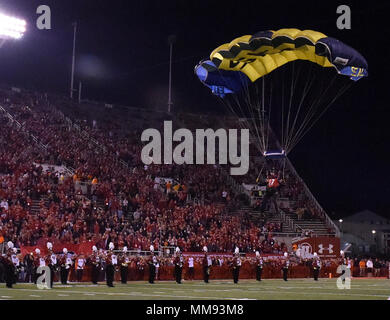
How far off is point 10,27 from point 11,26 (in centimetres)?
11

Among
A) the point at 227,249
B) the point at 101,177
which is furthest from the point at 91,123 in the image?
the point at 227,249

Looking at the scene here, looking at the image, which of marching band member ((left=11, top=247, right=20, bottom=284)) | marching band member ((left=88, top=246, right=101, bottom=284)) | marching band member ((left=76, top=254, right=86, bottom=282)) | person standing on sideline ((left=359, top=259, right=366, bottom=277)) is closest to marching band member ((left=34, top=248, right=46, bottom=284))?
marching band member ((left=11, top=247, right=20, bottom=284))

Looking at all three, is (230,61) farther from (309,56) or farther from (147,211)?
(147,211)

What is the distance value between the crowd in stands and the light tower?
21.6ft

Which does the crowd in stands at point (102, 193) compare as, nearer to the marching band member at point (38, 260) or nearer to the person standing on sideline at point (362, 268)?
the marching band member at point (38, 260)

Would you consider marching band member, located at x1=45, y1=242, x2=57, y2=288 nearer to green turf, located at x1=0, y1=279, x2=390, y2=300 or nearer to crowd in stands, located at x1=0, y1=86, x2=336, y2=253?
green turf, located at x1=0, y1=279, x2=390, y2=300

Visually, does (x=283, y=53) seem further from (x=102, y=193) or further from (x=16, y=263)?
(x=102, y=193)

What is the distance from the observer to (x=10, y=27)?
31.9 metres

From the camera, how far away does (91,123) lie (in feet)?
152

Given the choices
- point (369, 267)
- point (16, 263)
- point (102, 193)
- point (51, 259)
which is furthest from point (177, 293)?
point (369, 267)

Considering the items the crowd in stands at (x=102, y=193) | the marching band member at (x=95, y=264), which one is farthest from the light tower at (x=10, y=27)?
the marching band member at (x=95, y=264)

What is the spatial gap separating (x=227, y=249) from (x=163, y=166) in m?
8.73

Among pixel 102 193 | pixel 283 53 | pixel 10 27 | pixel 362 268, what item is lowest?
pixel 362 268

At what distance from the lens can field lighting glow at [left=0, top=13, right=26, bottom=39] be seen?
31.7m
